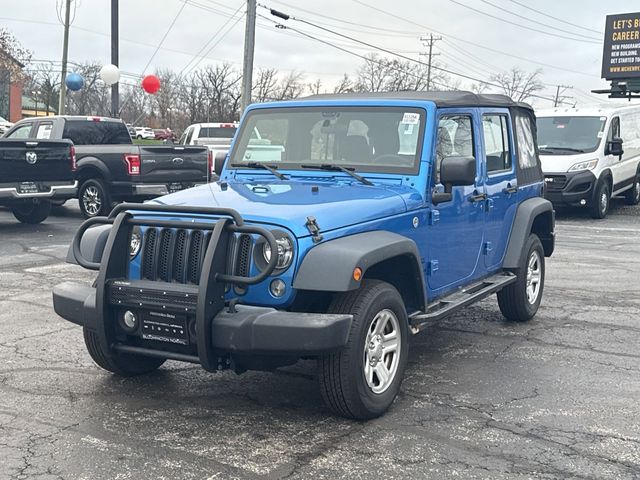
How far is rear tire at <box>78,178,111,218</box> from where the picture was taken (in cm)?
1490

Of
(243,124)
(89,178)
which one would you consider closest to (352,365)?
(243,124)

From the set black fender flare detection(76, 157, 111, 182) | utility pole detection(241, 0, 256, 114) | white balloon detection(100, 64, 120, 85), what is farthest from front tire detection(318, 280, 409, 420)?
utility pole detection(241, 0, 256, 114)

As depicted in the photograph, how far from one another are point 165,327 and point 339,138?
206 cm

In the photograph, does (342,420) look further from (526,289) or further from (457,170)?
(526,289)

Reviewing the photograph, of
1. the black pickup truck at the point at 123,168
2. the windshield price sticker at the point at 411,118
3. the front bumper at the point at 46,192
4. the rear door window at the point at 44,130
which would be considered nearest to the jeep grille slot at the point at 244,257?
the windshield price sticker at the point at 411,118

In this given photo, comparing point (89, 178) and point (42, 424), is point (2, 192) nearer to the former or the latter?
point (89, 178)

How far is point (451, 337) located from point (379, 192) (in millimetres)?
2053

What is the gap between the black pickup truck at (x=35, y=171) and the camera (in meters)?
13.0

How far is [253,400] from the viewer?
503cm

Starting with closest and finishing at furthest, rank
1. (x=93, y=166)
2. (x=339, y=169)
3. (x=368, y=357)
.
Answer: (x=368, y=357) → (x=339, y=169) → (x=93, y=166)

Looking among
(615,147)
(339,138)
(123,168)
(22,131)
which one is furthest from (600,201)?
(339,138)

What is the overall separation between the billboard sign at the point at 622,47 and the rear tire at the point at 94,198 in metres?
24.2

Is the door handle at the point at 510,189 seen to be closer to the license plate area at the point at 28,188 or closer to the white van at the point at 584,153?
the license plate area at the point at 28,188

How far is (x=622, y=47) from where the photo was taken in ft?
105
